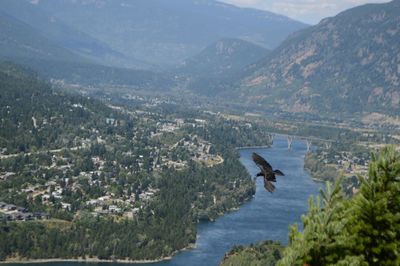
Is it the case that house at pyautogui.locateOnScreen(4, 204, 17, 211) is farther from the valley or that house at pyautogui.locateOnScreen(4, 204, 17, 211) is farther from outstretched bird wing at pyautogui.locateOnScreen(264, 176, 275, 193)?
outstretched bird wing at pyautogui.locateOnScreen(264, 176, 275, 193)

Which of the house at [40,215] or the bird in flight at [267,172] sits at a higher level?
the bird in flight at [267,172]

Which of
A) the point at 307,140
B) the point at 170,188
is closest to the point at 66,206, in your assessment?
the point at 170,188

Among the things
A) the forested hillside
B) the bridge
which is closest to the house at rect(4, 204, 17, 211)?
the forested hillside

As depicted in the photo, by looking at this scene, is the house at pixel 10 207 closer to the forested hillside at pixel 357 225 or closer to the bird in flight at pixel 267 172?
the forested hillside at pixel 357 225

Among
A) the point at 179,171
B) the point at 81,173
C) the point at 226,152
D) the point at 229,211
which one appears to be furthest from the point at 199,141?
the point at 229,211

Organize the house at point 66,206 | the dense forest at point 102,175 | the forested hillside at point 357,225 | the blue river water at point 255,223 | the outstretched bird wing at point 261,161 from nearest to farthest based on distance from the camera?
1. the outstretched bird wing at point 261,161
2. the forested hillside at point 357,225
3. the blue river water at point 255,223
4. the dense forest at point 102,175
5. the house at point 66,206

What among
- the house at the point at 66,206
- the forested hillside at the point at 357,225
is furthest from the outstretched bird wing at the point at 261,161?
the house at the point at 66,206

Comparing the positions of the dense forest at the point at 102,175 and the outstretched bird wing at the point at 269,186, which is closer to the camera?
the outstretched bird wing at the point at 269,186

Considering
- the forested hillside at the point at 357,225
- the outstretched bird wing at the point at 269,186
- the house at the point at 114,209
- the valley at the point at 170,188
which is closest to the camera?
the outstretched bird wing at the point at 269,186

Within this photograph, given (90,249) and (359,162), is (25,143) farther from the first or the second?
(359,162)
